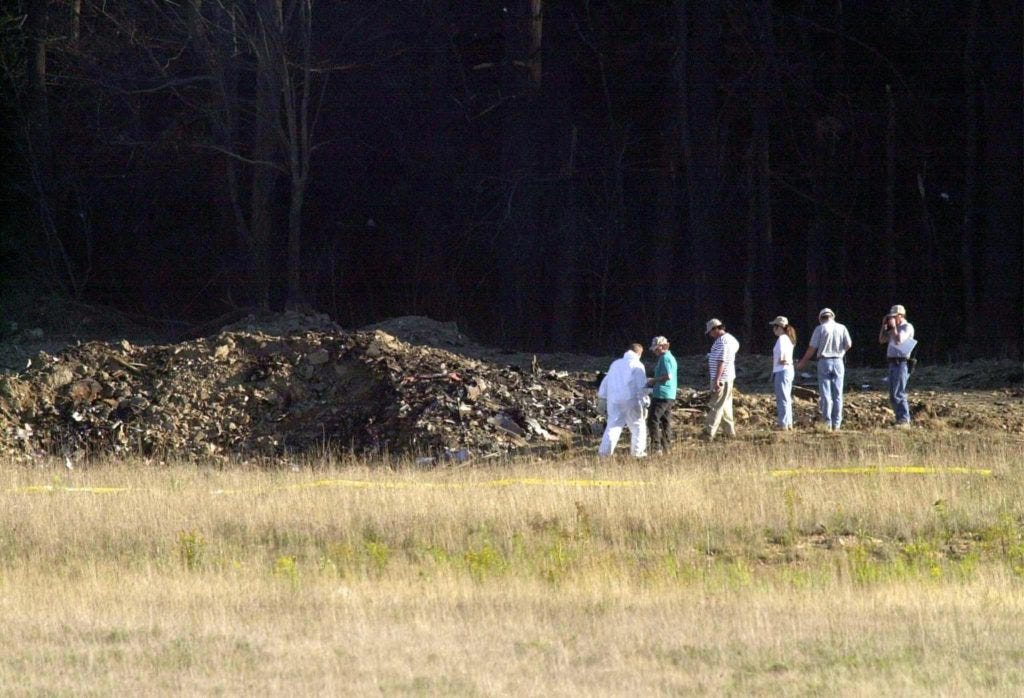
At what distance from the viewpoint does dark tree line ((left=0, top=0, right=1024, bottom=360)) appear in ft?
113

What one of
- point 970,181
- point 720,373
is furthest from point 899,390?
point 970,181

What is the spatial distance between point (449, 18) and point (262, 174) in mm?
6280

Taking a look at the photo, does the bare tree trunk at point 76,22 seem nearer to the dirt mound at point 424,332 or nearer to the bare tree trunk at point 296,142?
the bare tree trunk at point 296,142

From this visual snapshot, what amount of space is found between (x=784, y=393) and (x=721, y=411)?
2.95ft

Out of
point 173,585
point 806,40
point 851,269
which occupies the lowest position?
point 173,585

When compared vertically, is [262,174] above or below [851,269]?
above

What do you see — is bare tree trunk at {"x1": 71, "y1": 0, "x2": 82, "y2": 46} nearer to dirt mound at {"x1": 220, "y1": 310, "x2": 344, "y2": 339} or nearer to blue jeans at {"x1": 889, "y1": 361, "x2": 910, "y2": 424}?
dirt mound at {"x1": 220, "y1": 310, "x2": 344, "y2": 339}

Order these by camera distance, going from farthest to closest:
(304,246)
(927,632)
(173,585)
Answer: (304,246) < (173,585) < (927,632)

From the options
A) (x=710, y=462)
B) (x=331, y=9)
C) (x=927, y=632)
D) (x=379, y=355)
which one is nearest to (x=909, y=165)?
(x=331, y=9)

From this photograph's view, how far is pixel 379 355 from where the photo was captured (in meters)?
23.0

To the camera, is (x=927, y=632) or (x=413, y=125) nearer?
(x=927, y=632)

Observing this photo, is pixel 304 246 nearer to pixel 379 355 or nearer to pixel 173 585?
pixel 379 355

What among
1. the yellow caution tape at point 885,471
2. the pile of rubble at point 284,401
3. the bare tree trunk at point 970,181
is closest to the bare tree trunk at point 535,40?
the bare tree trunk at point 970,181

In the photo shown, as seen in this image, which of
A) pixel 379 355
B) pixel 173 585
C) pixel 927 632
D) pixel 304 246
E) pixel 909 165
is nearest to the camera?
pixel 927 632
